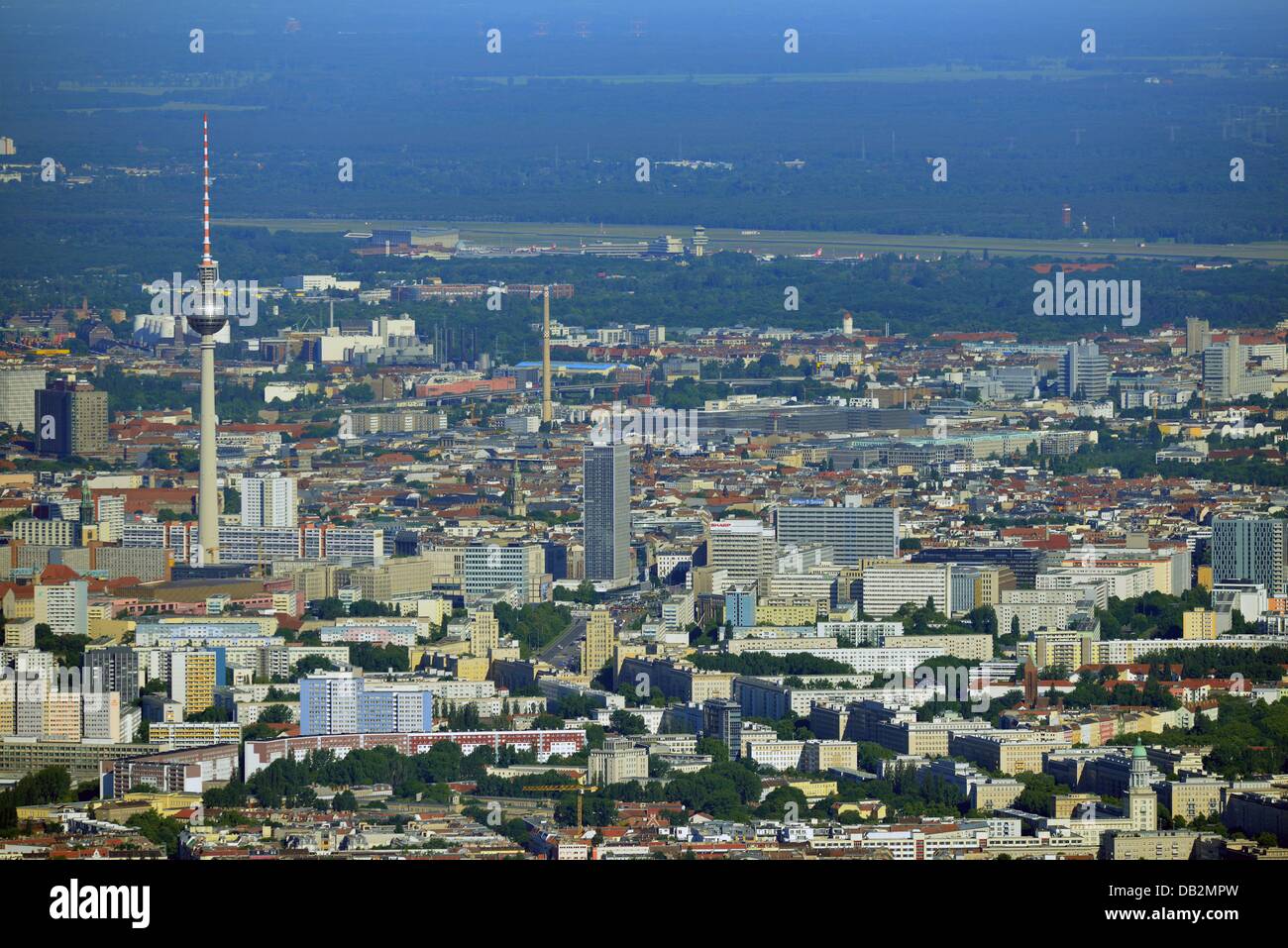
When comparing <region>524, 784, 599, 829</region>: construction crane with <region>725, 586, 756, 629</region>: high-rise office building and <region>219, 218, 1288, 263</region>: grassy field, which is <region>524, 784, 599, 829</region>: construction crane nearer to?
<region>725, 586, 756, 629</region>: high-rise office building

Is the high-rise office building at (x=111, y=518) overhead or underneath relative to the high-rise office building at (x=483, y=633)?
overhead

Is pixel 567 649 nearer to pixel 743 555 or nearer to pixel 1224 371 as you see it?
pixel 743 555

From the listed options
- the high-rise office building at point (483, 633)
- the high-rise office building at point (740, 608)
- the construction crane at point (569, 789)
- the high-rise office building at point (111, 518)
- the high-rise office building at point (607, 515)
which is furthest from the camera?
the high-rise office building at point (111, 518)

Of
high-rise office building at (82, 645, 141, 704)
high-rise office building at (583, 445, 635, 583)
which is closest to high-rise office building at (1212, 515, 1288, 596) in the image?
high-rise office building at (583, 445, 635, 583)

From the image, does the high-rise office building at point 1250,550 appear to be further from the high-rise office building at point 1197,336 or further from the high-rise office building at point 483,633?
the high-rise office building at point 1197,336

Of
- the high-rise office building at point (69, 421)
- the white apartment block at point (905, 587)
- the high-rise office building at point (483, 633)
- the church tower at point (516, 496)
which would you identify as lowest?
the high-rise office building at point (483, 633)

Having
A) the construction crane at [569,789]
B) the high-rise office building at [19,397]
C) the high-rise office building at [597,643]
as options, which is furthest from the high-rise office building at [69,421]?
the construction crane at [569,789]

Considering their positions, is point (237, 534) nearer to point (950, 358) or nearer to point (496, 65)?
point (950, 358)
